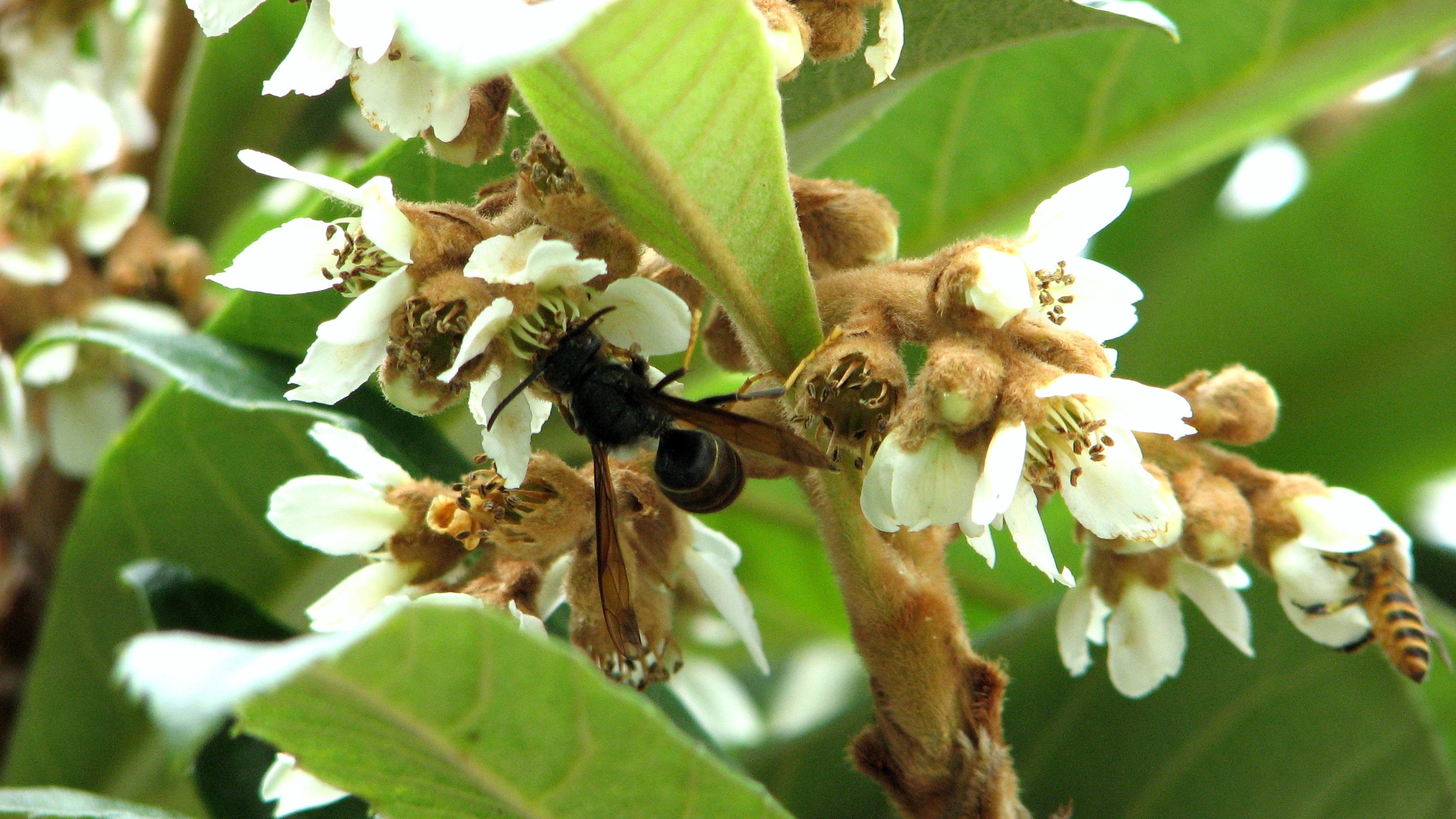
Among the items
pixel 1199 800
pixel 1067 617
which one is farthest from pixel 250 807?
pixel 1199 800

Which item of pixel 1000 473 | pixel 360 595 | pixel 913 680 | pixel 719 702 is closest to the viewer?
pixel 1000 473

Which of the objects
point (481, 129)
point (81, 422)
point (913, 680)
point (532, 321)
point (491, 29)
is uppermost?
point (491, 29)

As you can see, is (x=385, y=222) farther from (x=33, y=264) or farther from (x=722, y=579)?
(x=33, y=264)

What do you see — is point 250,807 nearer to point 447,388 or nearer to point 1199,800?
point 447,388

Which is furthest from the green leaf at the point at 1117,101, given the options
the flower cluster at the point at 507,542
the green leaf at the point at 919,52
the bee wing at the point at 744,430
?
the flower cluster at the point at 507,542

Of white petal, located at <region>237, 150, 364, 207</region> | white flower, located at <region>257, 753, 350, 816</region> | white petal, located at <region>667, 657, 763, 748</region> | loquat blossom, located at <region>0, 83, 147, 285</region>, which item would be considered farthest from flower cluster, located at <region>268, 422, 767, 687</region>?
white petal, located at <region>667, 657, 763, 748</region>

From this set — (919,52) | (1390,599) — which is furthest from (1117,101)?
(1390,599)

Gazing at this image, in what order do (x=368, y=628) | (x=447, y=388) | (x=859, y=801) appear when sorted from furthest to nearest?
(x=859, y=801)
(x=447, y=388)
(x=368, y=628)
